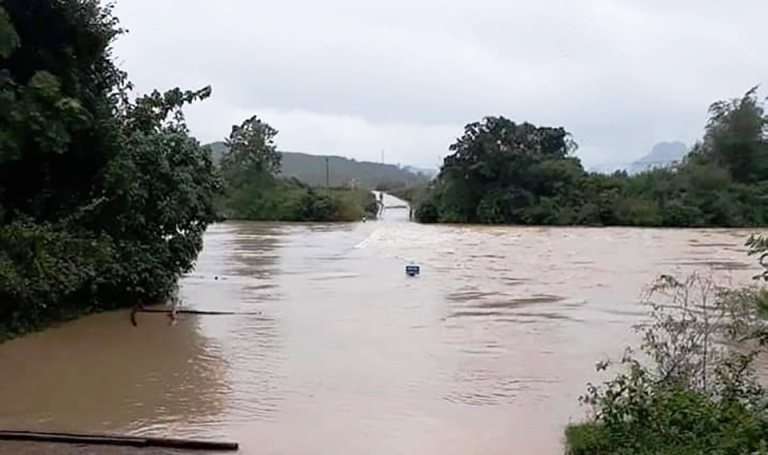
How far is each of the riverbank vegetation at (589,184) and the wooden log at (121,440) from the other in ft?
111

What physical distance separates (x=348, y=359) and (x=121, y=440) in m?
3.92

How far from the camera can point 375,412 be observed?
7574 mm

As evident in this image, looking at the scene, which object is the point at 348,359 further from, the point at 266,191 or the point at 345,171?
the point at 345,171

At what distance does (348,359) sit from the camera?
32.4 feet

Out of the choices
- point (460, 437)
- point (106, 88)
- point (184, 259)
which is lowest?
point (460, 437)

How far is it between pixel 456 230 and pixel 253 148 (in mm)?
11065

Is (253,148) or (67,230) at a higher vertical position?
(253,148)

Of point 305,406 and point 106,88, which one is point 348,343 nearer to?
point 305,406

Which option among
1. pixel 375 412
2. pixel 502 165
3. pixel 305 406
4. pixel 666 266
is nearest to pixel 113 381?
pixel 305 406

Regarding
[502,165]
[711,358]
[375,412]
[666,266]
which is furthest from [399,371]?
[502,165]

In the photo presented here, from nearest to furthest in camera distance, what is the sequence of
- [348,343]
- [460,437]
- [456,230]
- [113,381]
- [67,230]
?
1. [460,437]
2. [113,381]
3. [348,343]
4. [67,230]
5. [456,230]

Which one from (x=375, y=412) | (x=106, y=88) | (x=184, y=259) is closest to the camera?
(x=375, y=412)

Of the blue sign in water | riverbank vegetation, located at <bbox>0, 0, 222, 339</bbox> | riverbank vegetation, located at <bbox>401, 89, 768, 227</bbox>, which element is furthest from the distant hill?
riverbank vegetation, located at <bbox>0, 0, 222, 339</bbox>

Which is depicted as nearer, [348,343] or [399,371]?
[399,371]
